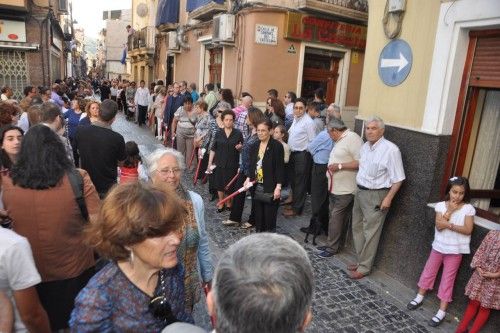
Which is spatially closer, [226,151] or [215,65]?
[226,151]

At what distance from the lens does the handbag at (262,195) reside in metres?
5.21

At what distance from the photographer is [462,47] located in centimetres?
379

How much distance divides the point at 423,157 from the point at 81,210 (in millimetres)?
3418

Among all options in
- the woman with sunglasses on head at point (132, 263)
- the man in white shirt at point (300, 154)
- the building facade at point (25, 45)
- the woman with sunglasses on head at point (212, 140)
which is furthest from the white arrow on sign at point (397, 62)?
the building facade at point (25, 45)

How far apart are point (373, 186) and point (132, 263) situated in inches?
129

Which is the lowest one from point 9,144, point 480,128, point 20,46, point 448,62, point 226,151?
point 226,151

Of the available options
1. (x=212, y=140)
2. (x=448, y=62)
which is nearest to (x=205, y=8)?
(x=212, y=140)

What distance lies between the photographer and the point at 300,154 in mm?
6410

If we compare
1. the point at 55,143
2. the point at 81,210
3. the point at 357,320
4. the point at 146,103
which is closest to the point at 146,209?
the point at 81,210

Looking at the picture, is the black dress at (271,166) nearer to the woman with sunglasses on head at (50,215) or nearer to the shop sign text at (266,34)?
the woman with sunglasses on head at (50,215)

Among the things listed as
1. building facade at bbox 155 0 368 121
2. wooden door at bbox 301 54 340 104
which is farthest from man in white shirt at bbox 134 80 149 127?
wooden door at bbox 301 54 340 104

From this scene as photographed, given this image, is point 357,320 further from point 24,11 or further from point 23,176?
point 24,11

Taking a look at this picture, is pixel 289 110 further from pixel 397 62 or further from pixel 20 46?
pixel 20 46

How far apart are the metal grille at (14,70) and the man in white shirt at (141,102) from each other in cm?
418
